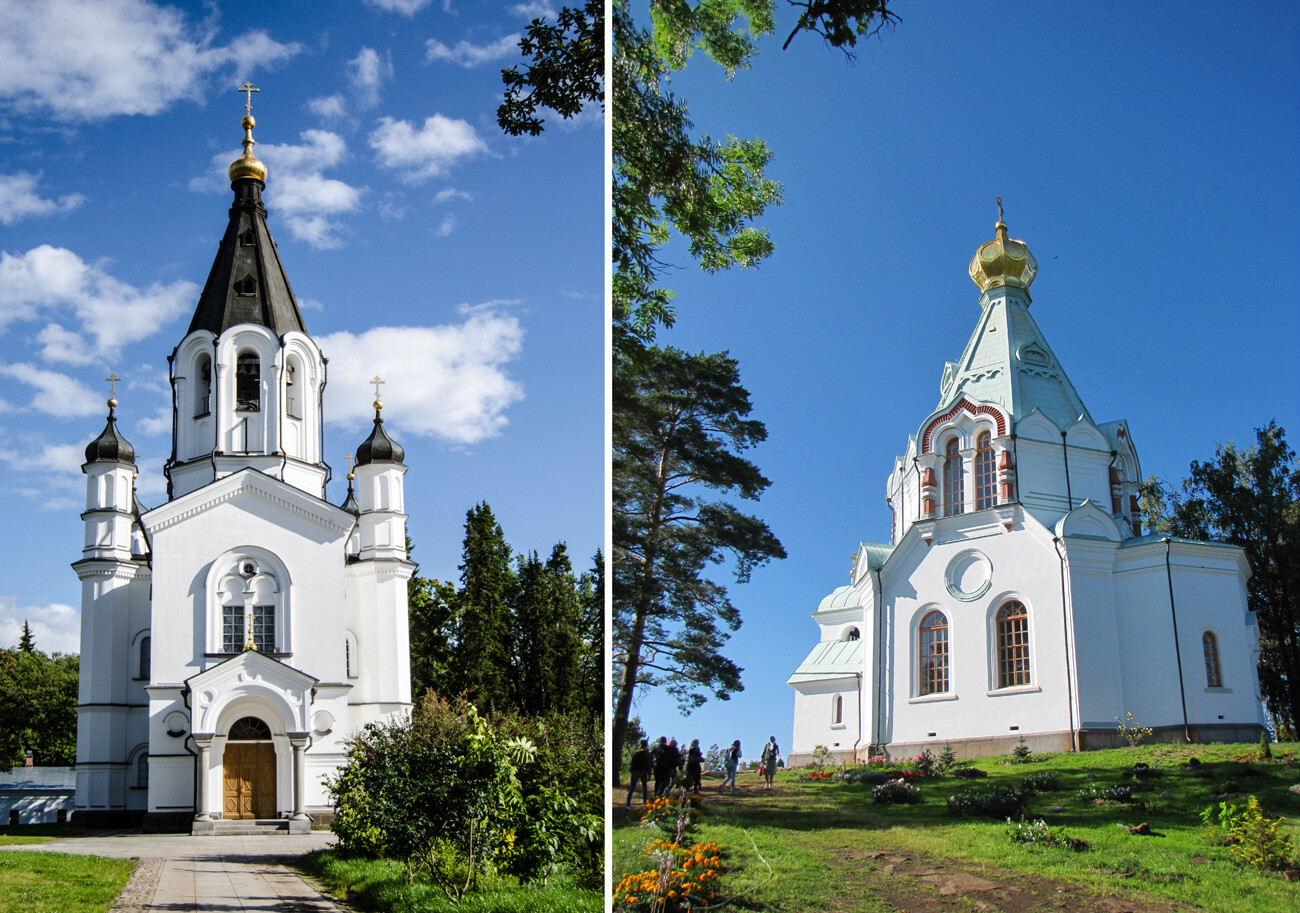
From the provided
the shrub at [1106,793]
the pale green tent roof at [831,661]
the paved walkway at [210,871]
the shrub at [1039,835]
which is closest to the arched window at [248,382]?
the paved walkway at [210,871]

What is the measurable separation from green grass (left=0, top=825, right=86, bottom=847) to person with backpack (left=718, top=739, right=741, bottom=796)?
10.9 metres

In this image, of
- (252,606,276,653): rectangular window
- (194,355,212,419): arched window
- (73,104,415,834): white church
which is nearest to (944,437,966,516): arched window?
(73,104,415,834): white church

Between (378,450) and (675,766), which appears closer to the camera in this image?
(675,766)

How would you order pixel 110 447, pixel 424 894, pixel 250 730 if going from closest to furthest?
pixel 424 894 < pixel 250 730 < pixel 110 447

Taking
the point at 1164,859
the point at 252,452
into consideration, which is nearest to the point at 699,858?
the point at 1164,859

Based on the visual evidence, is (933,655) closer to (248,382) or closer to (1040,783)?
(1040,783)

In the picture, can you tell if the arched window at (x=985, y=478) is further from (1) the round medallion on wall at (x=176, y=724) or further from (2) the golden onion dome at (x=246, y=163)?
(2) the golden onion dome at (x=246, y=163)

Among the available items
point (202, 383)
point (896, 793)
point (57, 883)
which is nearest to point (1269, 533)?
point (896, 793)

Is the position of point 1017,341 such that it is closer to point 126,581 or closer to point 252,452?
point 252,452

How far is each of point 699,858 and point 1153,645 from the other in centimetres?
272

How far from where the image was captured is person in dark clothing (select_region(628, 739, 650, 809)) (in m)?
4.79

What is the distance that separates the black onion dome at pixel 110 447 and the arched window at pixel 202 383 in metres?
1.48

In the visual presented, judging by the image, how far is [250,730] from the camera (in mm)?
17062

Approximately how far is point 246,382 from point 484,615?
26.3 ft
